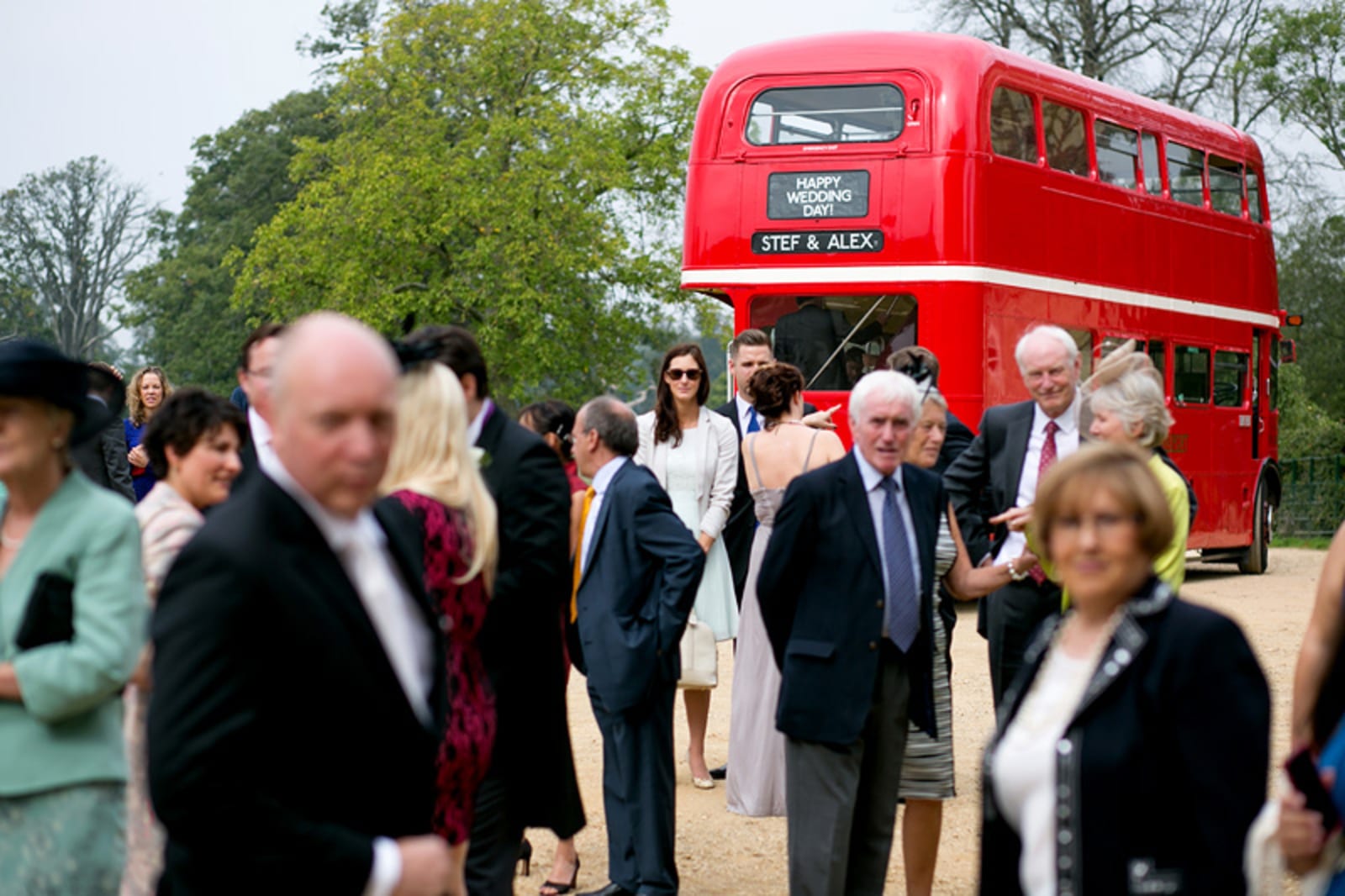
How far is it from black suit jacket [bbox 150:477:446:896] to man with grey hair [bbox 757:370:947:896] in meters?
3.06

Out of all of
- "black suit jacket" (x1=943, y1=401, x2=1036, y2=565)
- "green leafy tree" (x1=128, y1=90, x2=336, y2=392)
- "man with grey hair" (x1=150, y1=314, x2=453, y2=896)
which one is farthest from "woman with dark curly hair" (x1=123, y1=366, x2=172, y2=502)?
"green leafy tree" (x1=128, y1=90, x2=336, y2=392)

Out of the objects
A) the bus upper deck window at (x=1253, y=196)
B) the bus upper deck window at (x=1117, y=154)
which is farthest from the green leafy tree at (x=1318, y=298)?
the bus upper deck window at (x=1117, y=154)

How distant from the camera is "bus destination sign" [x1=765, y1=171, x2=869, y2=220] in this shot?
15.2m

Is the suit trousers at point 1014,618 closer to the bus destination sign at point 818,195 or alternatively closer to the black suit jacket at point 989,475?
the black suit jacket at point 989,475

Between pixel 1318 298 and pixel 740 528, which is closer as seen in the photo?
pixel 740 528

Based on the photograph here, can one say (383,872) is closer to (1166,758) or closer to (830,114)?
(1166,758)

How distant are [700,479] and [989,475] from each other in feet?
8.14

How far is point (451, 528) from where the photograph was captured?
13.7ft

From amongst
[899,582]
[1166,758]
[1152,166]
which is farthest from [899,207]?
[1166,758]

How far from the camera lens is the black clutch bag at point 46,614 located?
3.48 m

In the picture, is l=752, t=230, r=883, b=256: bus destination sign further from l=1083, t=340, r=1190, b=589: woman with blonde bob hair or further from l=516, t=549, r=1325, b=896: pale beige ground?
l=1083, t=340, r=1190, b=589: woman with blonde bob hair

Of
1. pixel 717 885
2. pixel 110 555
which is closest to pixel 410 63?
pixel 717 885

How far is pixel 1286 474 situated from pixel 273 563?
33.6 meters

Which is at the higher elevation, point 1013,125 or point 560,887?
point 1013,125
